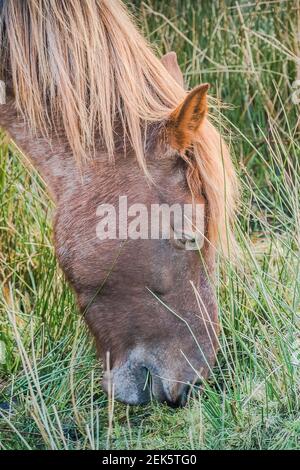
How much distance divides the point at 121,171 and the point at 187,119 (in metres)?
0.29

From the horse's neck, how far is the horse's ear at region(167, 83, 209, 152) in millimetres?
362

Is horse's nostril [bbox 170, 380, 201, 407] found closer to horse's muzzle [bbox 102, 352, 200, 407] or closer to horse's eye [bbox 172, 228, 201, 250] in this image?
horse's muzzle [bbox 102, 352, 200, 407]

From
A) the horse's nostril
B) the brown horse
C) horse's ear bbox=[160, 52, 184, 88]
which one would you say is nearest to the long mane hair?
the brown horse

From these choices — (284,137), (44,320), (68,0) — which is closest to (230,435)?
(44,320)

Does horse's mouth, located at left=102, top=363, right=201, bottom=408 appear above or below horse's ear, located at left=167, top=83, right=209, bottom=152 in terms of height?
below

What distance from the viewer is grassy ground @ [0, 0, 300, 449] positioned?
2916 mm

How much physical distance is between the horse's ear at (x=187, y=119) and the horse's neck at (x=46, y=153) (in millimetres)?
362

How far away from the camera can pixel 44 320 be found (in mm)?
3668

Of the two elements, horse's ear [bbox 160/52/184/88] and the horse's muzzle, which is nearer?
the horse's muzzle

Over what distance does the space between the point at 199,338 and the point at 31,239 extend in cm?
150

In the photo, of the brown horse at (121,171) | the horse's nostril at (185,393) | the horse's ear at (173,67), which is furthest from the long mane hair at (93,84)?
the horse's nostril at (185,393)

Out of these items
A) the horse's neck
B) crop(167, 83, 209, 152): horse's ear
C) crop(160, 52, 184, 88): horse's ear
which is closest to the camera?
crop(167, 83, 209, 152): horse's ear

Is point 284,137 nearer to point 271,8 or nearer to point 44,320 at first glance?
point 271,8

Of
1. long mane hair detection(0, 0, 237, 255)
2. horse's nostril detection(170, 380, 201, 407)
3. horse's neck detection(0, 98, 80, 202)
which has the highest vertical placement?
long mane hair detection(0, 0, 237, 255)
